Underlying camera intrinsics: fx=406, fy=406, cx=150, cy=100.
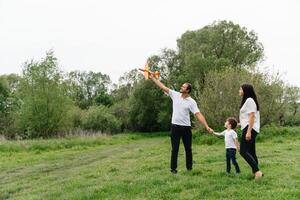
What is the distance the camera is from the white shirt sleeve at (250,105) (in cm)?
975

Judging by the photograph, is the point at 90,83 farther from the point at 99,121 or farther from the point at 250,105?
the point at 250,105

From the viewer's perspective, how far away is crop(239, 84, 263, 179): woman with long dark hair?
9.71 meters

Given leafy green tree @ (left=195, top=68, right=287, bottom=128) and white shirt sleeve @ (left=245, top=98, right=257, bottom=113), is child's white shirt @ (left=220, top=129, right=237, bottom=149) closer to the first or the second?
white shirt sleeve @ (left=245, top=98, right=257, bottom=113)

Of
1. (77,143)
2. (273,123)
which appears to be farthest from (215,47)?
(77,143)

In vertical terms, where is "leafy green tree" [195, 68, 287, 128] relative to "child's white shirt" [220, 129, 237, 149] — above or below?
above

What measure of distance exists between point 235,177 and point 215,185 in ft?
3.42

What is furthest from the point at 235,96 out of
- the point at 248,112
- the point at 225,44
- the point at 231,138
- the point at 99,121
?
the point at 99,121

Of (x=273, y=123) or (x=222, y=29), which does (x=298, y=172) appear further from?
(x=222, y=29)

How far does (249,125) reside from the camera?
9.65 m

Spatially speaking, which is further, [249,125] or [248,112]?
[248,112]

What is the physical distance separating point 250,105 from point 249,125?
492mm

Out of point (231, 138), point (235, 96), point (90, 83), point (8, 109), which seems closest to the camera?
point (231, 138)

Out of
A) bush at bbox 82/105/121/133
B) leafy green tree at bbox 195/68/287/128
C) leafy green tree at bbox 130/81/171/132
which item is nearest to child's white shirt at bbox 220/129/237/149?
leafy green tree at bbox 195/68/287/128

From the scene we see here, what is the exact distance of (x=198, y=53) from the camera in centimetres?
5188
